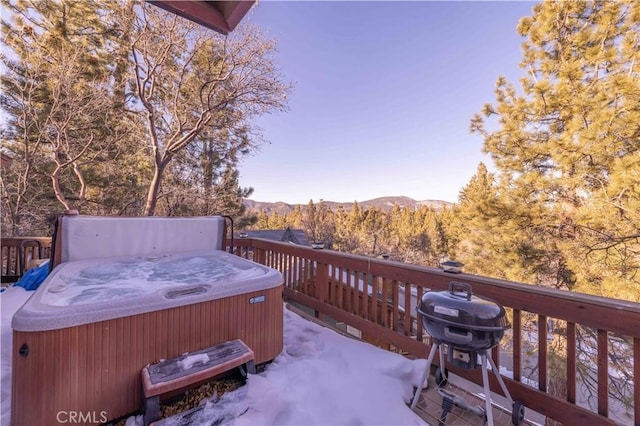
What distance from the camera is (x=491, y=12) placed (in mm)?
5719

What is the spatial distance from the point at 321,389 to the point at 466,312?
1.16 metres

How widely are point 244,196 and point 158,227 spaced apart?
9093 millimetres

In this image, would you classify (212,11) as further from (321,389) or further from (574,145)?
(574,145)

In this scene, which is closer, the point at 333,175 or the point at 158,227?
the point at 158,227

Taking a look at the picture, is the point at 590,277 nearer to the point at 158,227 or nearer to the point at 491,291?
the point at 491,291

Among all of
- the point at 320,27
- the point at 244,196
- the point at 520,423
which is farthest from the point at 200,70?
the point at 520,423

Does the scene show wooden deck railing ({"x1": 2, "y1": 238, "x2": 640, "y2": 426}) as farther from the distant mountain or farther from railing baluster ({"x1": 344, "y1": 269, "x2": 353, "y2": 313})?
the distant mountain

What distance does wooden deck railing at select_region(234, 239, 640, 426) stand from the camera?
54.0 inches

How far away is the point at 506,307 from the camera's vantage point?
1.68m

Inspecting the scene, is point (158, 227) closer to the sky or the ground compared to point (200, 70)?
closer to the ground

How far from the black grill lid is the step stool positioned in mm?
1265

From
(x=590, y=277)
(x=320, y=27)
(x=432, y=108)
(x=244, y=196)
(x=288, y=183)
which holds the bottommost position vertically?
(x=590, y=277)

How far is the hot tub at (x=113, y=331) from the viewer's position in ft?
4.33

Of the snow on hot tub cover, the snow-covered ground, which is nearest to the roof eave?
the snow on hot tub cover
